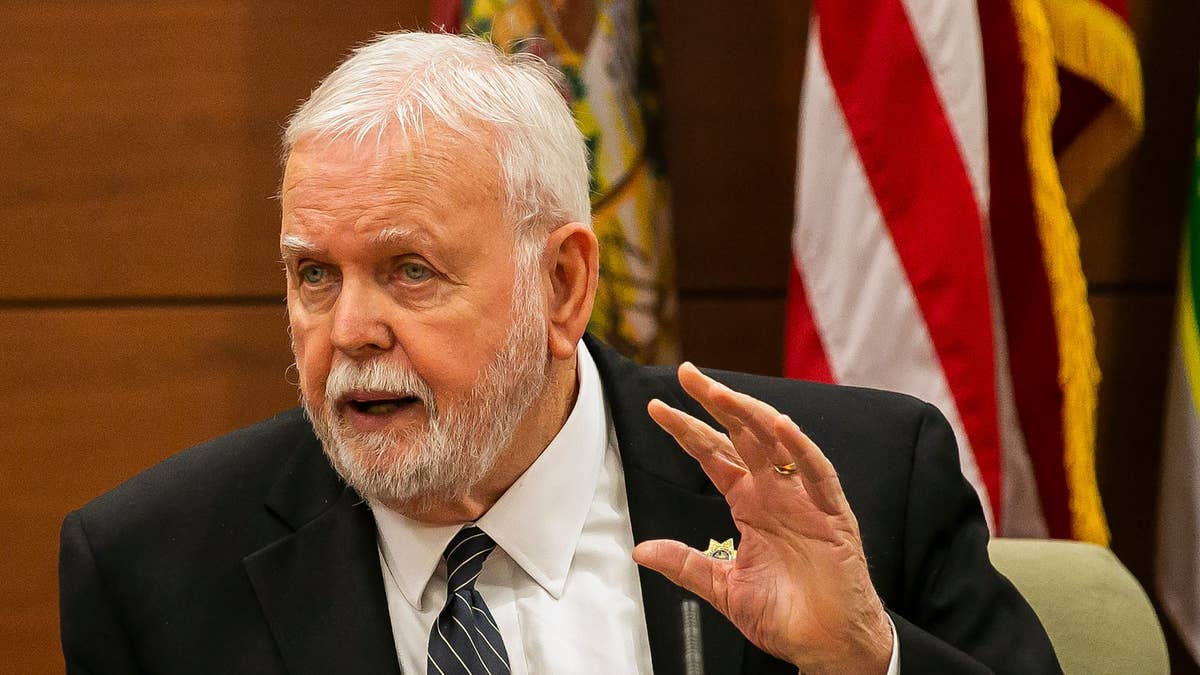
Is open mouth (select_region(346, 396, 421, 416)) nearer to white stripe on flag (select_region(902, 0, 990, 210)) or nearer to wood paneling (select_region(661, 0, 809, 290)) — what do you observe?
white stripe on flag (select_region(902, 0, 990, 210))

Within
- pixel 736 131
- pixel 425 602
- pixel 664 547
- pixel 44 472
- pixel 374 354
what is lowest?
pixel 44 472

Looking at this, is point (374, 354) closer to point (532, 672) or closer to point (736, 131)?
point (532, 672)

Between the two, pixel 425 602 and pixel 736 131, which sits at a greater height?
pixel 736 131

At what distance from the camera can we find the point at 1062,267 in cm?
241

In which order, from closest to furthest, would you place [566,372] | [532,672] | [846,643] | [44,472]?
[846,643], [532,672], [566,372], [44,472]

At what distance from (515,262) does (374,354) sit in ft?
0.71

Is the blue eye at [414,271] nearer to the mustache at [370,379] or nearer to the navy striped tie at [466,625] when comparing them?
the mustache at [370,379]

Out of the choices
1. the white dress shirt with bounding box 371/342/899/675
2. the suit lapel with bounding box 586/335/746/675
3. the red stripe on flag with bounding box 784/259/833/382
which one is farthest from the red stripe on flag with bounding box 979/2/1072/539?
the white dress shirt with bounding box 371/342/899/675

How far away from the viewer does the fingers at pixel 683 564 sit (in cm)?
142

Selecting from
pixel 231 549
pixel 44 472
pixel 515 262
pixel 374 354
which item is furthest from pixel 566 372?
pixel 44 472

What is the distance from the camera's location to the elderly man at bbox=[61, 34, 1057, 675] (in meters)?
1.57

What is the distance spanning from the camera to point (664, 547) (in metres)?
1.43

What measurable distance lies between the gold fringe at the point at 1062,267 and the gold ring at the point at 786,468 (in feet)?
4.04

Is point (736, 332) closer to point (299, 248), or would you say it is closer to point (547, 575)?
point (547, 575)
